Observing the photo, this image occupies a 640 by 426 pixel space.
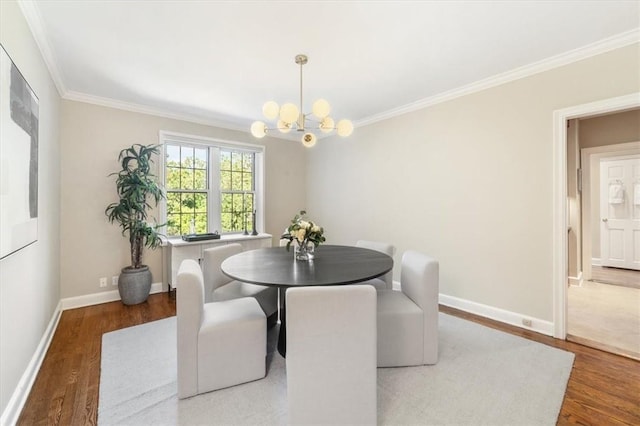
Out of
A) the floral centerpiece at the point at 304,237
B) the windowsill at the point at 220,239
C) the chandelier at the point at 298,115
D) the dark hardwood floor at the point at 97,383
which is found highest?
the chandelier at the point at 298,115

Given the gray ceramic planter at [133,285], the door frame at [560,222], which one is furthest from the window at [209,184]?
the door frame at [560,222]

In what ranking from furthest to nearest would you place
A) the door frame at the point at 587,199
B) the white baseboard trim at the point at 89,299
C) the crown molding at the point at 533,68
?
the door frame at the point at 587,199
the white baseboard trim at the point at 89,299
the crown molding at the point at 533,68

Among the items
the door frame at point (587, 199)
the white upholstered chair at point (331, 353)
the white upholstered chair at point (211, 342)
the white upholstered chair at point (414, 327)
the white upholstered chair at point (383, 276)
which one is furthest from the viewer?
the door frame at point (587, 199)

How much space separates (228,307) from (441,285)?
8.43ft

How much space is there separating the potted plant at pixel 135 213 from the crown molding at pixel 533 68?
10.9 ft

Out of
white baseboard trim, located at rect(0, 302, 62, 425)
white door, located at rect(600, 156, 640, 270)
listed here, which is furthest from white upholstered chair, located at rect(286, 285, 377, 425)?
white door, located at rect(600, 156, 640, 270)

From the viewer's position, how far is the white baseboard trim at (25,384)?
1545mm

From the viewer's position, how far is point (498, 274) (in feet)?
9.65

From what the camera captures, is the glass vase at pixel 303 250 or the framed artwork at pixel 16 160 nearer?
the framed artwork at pixel 16 160

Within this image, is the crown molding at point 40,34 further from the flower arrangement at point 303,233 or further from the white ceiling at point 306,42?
the flower arrangement at point 303,233

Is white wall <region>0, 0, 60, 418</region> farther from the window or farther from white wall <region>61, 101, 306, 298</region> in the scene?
the window

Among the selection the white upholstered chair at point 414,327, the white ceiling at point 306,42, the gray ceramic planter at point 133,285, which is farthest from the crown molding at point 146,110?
the white upholstered chair at point 414,327

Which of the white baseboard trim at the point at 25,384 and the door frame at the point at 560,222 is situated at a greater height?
the door frame at the point at 560,222

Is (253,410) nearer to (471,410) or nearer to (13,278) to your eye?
(471,410)
